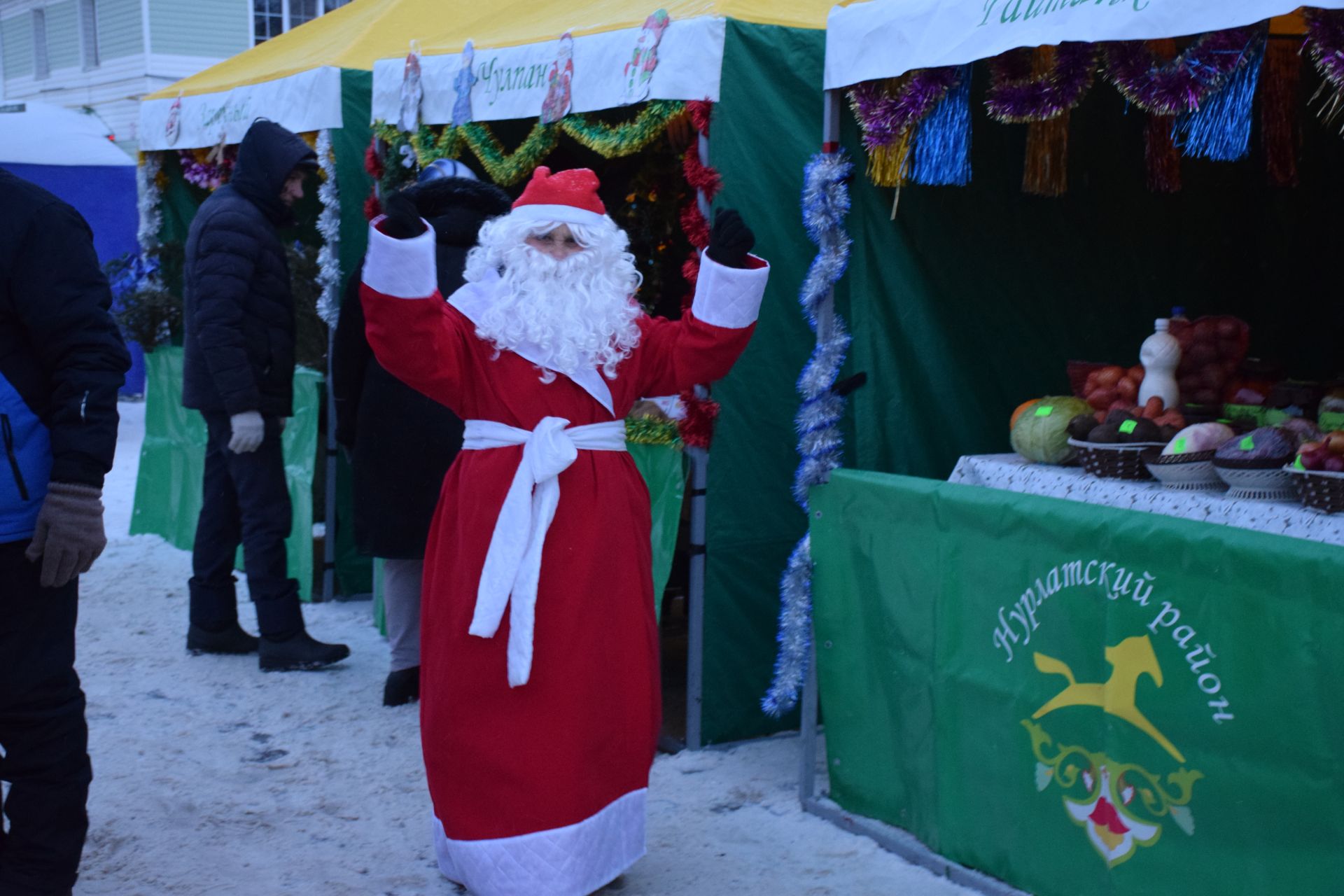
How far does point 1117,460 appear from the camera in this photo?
12.3ft

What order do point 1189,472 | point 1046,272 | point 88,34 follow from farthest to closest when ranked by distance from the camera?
point 88,34 → point 1046,272 → point 1189,472

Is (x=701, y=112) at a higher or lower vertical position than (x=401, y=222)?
higher

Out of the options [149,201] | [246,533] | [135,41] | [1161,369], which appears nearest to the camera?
[1161,369]

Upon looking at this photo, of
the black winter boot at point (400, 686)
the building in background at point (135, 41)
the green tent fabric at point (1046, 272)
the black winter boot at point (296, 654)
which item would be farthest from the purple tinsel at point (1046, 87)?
the building in background at point (135, 41)

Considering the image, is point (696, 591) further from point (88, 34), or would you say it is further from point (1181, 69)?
point (88, 34)

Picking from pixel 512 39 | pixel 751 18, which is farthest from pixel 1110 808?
pixel 512 39

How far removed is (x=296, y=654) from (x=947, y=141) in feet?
11.5

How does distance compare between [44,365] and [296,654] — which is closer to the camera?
[44,365]

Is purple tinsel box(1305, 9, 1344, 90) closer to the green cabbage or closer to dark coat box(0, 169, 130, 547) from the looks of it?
the green cabbage

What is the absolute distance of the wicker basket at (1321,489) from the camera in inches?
124

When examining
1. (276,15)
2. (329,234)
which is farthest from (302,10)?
(329,234)

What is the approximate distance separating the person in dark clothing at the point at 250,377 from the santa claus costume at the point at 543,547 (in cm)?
219

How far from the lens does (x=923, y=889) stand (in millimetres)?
3576

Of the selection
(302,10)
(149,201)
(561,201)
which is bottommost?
(561,201)
